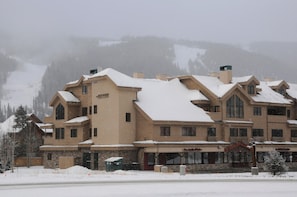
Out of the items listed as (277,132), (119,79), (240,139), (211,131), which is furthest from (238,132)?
(119,79)

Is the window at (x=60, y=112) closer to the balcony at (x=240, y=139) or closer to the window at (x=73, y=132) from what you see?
the window at (x=73, y=132)

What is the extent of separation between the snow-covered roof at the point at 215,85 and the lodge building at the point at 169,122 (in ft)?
0.49

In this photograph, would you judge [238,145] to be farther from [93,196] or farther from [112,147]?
[93,196]

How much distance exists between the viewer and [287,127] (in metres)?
77.8

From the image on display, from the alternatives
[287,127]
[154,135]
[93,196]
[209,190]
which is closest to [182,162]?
[154,135]

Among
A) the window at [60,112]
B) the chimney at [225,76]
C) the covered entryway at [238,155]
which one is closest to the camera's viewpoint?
the covered entryway at [238,155]

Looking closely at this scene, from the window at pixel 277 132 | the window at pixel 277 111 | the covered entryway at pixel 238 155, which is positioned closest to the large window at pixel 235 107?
the covered entryway at pixel 238 155

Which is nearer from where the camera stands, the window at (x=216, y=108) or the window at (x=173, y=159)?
the window at (x=173, y=159)

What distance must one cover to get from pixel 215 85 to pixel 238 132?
704 cm

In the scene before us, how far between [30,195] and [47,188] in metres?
4.44

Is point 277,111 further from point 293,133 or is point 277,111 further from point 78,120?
point 78,120

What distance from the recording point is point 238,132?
233 ft

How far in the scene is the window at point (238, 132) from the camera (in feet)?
230

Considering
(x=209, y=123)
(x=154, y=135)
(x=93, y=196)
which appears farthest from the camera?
(x=209, y=123)
